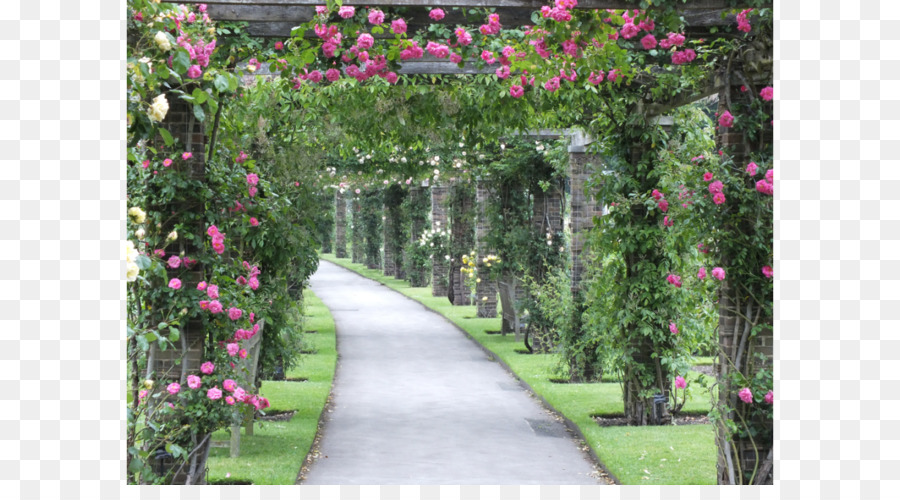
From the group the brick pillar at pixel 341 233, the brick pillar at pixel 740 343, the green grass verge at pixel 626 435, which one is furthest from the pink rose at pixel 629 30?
the brick pillar at pixel 341 233

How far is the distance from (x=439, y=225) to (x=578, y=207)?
9.58 m

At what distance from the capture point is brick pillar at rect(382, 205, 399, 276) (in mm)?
29084

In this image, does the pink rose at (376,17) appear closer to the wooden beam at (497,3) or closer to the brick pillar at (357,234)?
the wooden beam at (497,3)

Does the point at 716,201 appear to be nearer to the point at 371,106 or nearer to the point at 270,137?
the point at 371,106

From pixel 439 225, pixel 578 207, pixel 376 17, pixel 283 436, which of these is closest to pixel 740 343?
pixel 376 17

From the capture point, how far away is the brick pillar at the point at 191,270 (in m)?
5.77

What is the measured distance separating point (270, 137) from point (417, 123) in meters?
1.42

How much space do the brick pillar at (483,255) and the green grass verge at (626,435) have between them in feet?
9.78

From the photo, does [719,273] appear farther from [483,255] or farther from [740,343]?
[483,255]

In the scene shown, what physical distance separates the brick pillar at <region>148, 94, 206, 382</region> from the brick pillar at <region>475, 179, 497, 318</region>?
32.5 ft

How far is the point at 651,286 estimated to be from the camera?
8.89 m

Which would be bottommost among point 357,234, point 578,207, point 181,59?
point 357,234

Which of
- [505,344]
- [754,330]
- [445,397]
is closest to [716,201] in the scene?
[754,330]

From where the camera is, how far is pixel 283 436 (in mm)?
8484
